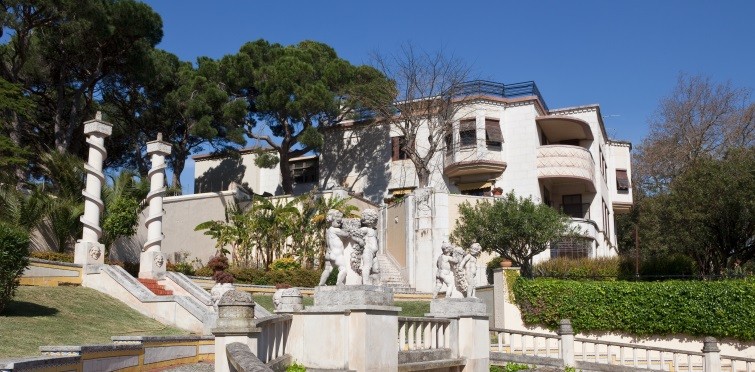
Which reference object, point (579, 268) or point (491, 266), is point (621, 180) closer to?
point (491, 266)

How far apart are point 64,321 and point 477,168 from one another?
82.5ft

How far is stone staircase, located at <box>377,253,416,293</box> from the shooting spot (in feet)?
102

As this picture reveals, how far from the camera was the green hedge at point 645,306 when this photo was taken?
22734 millimetres

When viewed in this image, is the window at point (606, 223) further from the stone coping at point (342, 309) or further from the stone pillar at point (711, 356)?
the stone coping at point (342, 309)

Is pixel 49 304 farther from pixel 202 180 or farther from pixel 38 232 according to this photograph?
pixel 202 180

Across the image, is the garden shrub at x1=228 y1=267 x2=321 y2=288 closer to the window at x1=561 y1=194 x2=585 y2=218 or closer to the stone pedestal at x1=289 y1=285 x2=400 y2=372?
the window at x1=561 y1=194 x2=585 y2=218

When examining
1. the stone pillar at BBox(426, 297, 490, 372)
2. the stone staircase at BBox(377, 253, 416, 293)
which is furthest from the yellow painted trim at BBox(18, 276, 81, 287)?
the stone staircase at BBox(377, 253, 416, 293)

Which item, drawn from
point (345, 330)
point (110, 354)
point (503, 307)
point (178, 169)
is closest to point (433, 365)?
point (345, 330)

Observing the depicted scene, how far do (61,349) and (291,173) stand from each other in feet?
114

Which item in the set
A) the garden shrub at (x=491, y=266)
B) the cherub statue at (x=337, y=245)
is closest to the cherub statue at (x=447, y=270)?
the cherub statue at (x=337, y=245)

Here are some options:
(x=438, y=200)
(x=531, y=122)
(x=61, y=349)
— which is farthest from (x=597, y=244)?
(x=61, y=349)

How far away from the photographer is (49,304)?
56.4 ft

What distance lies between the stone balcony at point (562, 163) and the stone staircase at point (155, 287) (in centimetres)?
2062

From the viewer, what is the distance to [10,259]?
1543cm
